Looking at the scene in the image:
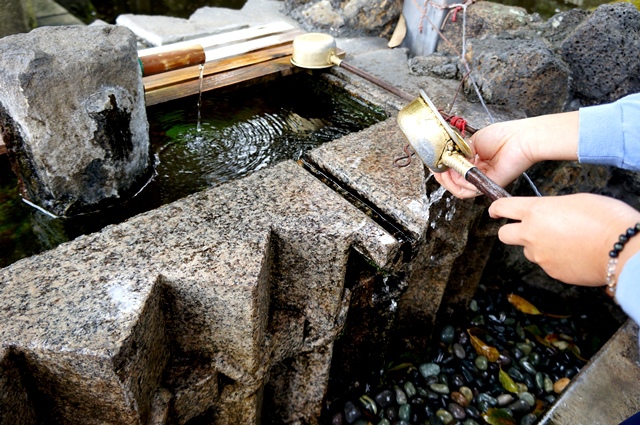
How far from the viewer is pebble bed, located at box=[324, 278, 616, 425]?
2598 millimetres

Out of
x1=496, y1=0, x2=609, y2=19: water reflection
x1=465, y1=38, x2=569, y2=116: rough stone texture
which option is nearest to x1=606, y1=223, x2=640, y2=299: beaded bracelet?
x1=465, y1=38, x2=569, y2=116: rough stone texture

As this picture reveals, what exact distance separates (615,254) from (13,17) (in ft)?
16.7

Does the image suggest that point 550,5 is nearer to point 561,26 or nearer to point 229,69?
point 561,26

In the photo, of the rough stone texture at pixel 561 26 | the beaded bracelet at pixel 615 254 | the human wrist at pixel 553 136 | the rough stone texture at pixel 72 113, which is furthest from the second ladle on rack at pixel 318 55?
the beaded bracelet at pixel 615 254

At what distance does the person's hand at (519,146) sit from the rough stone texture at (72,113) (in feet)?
4.61

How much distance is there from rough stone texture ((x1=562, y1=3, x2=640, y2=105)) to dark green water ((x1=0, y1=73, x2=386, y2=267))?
3.72ft

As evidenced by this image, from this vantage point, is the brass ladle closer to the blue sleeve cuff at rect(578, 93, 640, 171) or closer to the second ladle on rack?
the blue sleeve cuff at rect(578, 93, 640, 171)

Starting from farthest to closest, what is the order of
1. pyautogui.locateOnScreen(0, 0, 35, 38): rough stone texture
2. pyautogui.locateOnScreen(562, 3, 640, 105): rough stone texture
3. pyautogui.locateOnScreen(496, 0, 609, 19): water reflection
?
pyautogui.locateOnScreen(496, 0, 609, 19): water reflection → pyautogui.locateOnScreen(0, 0, 35, 38): rough stone texture → pyautogui.locateOnScreen(562, 3, 640, 105): rough stone texture

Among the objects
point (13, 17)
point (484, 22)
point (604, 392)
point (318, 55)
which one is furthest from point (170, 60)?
point (13, 17)

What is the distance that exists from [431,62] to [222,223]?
2.11 meters

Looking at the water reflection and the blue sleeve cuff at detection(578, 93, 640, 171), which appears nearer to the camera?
the blue sleeve cuff at detection(578, 93, 640, 171)

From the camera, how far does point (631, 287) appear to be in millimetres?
1149

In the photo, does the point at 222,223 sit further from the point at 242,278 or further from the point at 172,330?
the point at 172,330

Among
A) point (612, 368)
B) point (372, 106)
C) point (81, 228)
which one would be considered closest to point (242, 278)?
point (81, 228)
